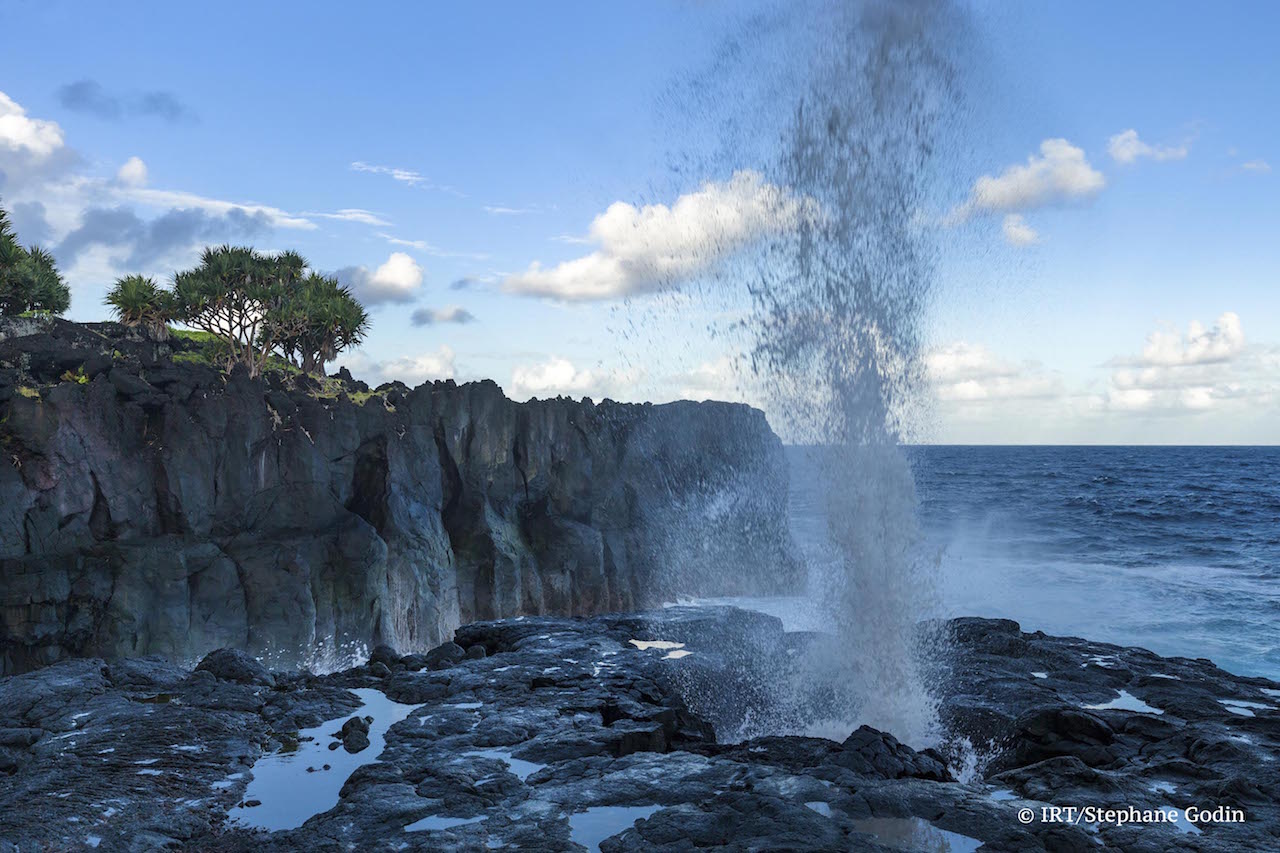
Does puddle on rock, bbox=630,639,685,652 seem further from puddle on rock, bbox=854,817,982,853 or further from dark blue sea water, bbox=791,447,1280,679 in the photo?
puddle on rock, bbox=854,817,982,853

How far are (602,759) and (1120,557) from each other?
4940 cm

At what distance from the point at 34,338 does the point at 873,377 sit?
27634 mm

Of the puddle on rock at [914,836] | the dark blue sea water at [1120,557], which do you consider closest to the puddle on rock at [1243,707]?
the dark blue sea water at [1120,557]

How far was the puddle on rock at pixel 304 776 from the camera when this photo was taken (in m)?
9.93

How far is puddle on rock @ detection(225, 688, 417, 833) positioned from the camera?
9.93 metres

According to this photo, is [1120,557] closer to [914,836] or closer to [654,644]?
[654,644]

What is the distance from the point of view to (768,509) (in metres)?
46.9

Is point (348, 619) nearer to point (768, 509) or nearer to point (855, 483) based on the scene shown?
point (855, 483)

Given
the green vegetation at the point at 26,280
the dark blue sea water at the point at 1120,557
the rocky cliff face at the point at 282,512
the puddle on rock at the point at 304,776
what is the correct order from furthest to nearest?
the green vegetation at the point at 26,280 → the dark blue sea water at the point at 1120,557 → the rocky cliff face at the point at 282,512 → the puddle on rock at the point at 304,776

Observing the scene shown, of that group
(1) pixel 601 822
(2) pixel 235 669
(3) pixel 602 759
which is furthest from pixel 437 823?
(2) pixel 235 669

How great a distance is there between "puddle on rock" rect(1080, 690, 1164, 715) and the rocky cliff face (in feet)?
67.4

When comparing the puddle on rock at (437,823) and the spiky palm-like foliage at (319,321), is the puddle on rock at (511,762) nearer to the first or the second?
the puddle on rock at (437,823)

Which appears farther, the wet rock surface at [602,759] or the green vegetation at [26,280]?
the green vegetation at [26,280]

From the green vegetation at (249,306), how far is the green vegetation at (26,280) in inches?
137
